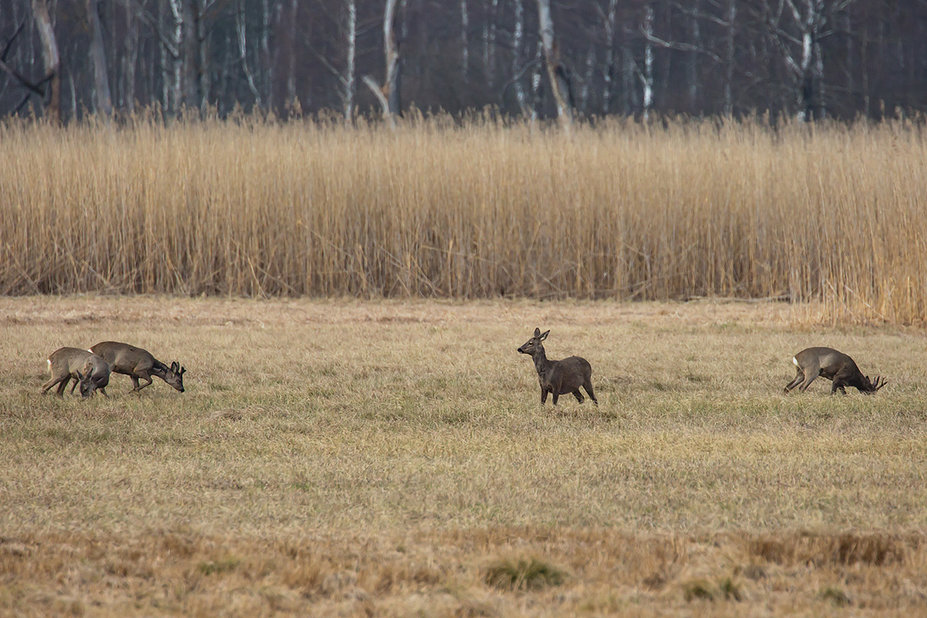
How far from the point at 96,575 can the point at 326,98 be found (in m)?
29.8

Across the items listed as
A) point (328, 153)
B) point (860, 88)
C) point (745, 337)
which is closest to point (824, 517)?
point (745, 337)

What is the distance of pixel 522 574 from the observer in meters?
2.89

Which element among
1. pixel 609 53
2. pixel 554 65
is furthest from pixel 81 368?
pixel 609 53

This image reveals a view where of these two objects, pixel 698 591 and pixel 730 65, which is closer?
pixel 698 591

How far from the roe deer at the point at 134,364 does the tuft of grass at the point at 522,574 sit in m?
2.92

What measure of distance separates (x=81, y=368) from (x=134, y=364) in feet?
0.93

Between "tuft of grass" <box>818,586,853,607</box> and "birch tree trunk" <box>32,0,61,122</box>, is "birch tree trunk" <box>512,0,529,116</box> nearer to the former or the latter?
"birch tree trunk" <box>32,0,61,122</box>

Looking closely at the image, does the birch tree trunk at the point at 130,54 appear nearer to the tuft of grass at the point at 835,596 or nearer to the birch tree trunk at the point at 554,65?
the birch tree trunk at the point at 554,65

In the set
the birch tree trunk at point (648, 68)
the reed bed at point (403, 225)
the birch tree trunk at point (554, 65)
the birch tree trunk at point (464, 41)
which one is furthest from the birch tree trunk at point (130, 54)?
the reed bed at point (403, 225)

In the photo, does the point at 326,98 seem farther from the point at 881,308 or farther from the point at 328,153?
the point at 881,308

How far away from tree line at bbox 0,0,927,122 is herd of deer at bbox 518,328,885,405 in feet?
48.7

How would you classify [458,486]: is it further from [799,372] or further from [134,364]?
[799,372]

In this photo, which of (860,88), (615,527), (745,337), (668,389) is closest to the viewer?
→ (615,527)

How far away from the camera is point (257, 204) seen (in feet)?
32.9
